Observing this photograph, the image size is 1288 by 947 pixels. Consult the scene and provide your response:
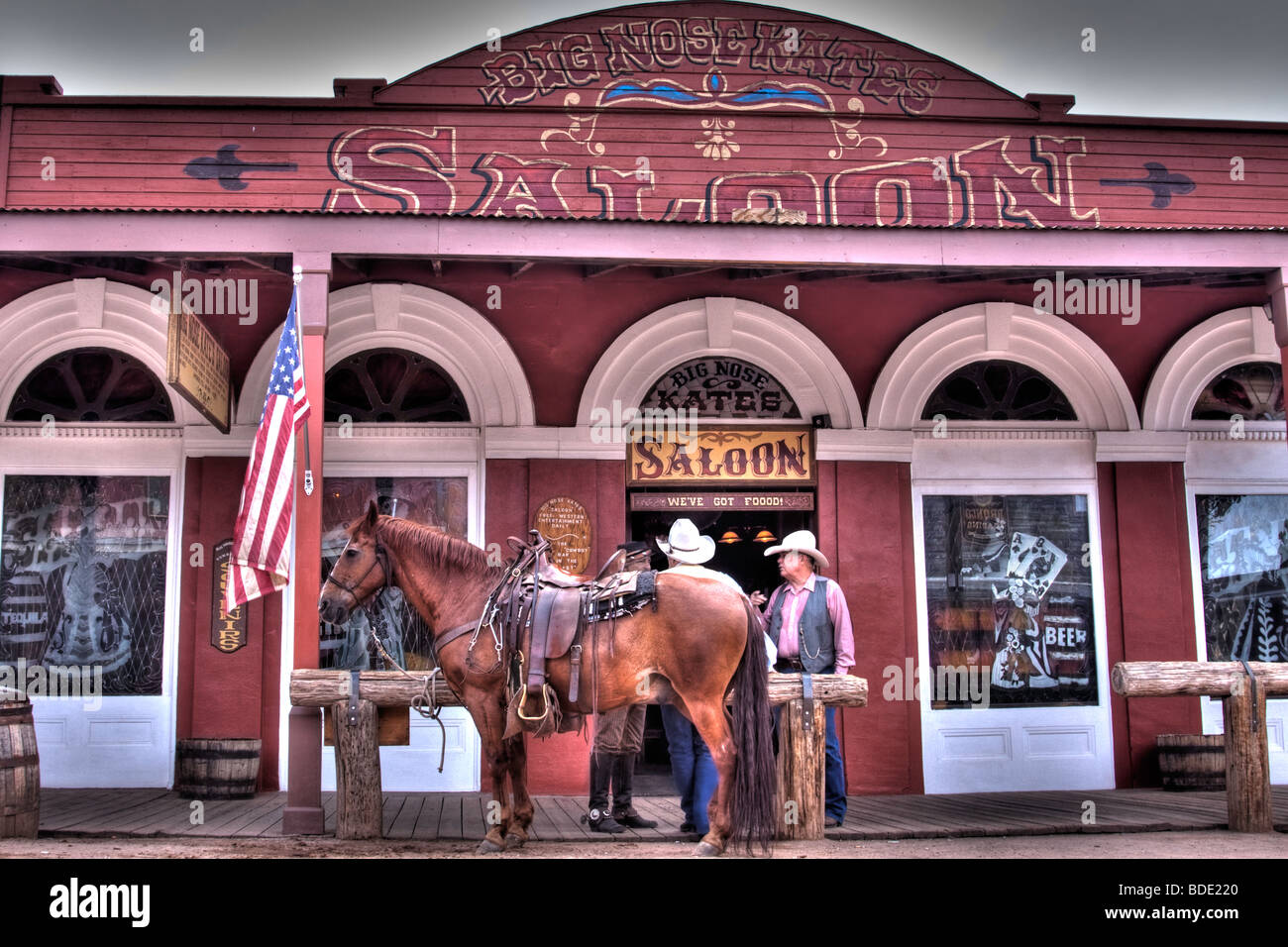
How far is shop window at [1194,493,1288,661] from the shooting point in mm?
9586

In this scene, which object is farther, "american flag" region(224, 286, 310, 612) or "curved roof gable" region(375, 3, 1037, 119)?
"curved roof gable" region(375, 3, 1037, 119)

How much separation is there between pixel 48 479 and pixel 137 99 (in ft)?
10.7

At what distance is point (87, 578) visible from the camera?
8945 millimetres

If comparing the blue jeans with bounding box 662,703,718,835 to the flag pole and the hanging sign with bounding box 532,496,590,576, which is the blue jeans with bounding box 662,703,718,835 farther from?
the flag pole

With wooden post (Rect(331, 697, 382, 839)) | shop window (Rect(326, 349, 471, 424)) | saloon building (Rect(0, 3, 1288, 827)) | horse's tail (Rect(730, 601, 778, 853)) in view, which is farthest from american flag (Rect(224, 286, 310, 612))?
horse's tail (Rect(730, 601, 778, 853))

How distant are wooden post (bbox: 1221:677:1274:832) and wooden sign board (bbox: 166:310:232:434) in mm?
7262

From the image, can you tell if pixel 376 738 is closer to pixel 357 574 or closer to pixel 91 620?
pixel 357 574

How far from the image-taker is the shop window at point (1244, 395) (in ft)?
32.2

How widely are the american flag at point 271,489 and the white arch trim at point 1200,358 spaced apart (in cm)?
716

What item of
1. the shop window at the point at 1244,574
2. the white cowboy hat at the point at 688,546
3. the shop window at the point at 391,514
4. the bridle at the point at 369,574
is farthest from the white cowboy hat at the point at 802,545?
the shop window at the point at 1244,574

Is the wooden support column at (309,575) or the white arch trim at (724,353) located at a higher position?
the white arch trim at (724,353)

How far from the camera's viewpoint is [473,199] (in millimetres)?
9273

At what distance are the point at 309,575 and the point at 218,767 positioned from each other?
2.03m

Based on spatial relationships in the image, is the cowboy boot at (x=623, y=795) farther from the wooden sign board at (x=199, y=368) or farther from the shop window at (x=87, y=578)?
the shop window at (x=87, y=578)
